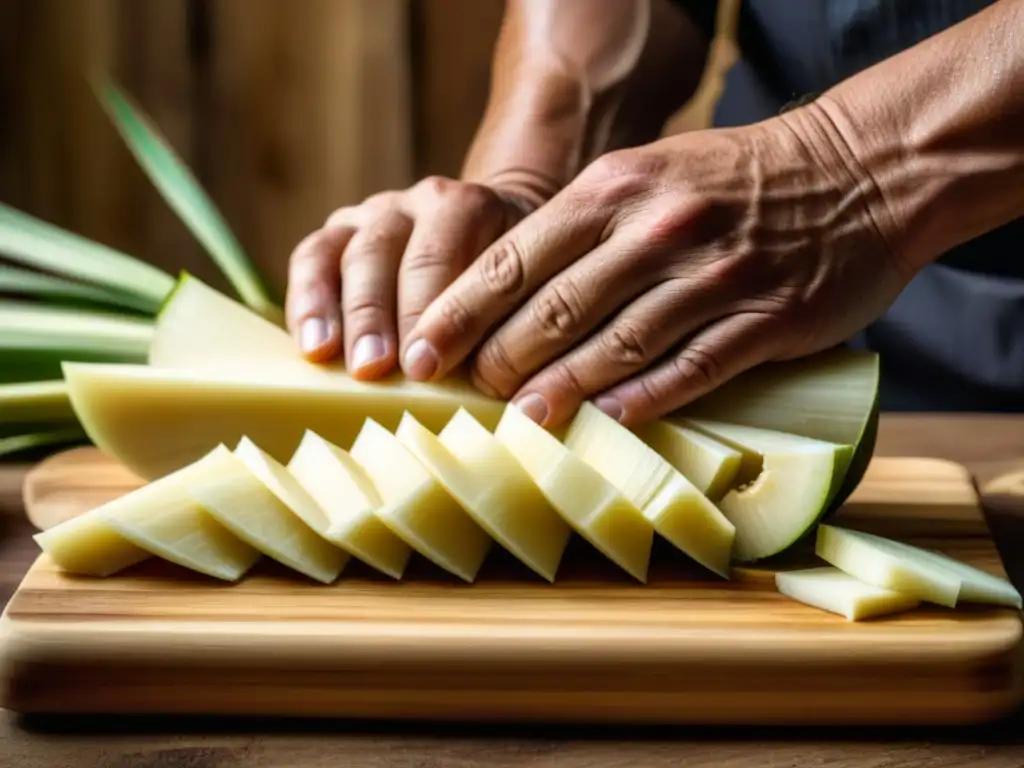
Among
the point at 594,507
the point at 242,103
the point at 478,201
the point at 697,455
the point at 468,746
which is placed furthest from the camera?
the point at 242,103

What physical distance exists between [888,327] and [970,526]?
63cm

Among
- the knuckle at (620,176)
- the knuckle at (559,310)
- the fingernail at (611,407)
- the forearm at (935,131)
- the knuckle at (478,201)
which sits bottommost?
the fingernail at (611,407)

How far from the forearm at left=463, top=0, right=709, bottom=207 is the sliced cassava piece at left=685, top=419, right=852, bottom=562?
0.67 metres

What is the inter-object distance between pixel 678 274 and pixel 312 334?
18.5 inches

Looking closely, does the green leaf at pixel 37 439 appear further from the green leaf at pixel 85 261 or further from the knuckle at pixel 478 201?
the knuckle at pixel 478 201

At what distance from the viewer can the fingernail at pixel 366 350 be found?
147cm

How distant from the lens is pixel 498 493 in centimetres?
126

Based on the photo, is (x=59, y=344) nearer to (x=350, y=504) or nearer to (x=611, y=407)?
(x=350, y=504)

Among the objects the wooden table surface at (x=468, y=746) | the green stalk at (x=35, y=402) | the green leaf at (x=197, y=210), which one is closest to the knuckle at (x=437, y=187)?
the green leaf at (x=197, y=210)

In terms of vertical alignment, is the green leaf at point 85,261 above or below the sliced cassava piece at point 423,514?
above

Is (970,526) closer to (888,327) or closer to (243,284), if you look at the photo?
(888,327)

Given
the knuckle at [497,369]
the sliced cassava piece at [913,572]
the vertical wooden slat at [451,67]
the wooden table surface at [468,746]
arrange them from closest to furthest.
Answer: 1. the wooden table surface at [468,746]
2. the sliced cassava piece at [913,572]
3. the knuckle at [497,369]
4. the vertical wooden slat at [451,67]

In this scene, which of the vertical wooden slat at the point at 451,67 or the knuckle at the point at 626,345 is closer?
the knuckle at the point at 626,345

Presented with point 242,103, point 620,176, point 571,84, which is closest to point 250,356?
point 620,176
